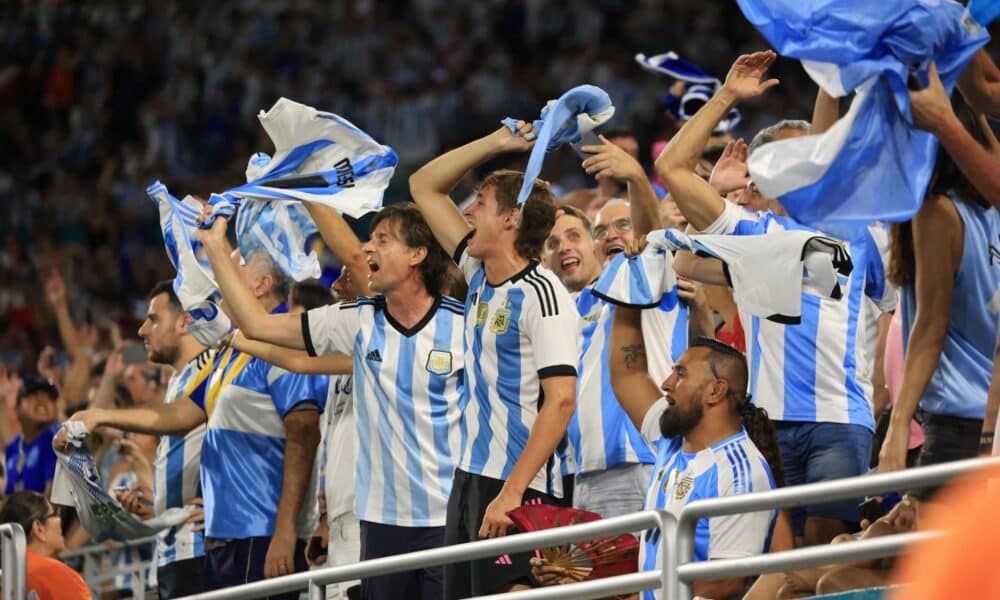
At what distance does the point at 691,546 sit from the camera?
3.79 metres

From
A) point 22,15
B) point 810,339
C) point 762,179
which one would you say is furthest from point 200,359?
point 22,15

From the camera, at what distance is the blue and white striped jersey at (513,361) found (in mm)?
4984

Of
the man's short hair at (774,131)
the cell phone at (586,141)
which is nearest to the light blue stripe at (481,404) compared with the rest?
the cell phone at (586,141)

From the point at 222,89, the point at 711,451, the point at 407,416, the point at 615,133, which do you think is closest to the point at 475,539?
the point at 407,416

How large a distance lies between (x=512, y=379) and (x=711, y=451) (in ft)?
2.26

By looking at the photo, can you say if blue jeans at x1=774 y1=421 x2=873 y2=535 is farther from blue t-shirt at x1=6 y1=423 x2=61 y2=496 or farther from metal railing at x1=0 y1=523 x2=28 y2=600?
blue t-shirt at x1=6 y1=423 x2=61 y2=496

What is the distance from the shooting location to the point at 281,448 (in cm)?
634

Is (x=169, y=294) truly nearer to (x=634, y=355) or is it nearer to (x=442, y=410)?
(x=442, y=410)

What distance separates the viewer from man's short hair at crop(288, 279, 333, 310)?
22.7 ft

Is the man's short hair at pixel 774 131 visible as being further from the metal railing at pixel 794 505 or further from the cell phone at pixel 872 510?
the metal railing at pixel 794 505

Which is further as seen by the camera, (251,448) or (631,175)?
(251,448)

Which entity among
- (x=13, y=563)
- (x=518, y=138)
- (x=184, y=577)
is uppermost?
(x=518, y=138)

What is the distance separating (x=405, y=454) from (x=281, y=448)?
1079mm

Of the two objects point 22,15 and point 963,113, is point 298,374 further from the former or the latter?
point 22,15
